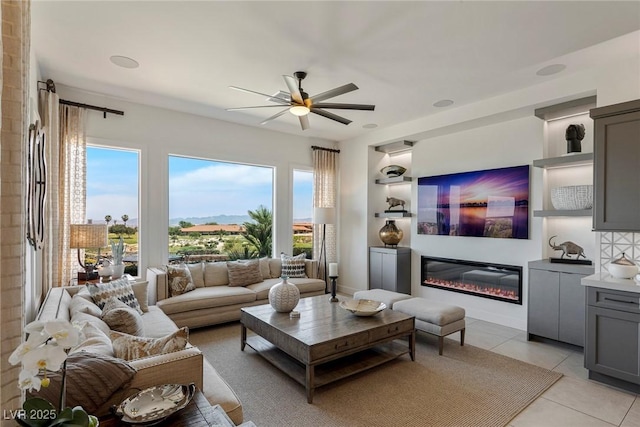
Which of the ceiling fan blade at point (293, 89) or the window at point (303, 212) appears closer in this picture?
the ceiling fan blade at point (293, 89)

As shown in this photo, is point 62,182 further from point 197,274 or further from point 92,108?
point 197,274

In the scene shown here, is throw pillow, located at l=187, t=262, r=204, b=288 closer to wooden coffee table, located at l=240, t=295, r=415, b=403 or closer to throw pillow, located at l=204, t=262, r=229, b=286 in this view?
throw pillow, located at l=204, t=262, r=229, b=286

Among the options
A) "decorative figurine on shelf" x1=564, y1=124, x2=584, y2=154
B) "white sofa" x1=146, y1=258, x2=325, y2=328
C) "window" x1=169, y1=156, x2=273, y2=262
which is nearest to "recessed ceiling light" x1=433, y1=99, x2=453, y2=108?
"decorative figurine on shelf" x1=564, y1=124, x2=584, y2=154

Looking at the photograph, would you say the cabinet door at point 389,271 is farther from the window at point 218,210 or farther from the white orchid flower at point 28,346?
the white orchid flower at point 28,346

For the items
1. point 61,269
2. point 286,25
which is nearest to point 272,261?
point 61,269

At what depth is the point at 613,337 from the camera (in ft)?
8.87

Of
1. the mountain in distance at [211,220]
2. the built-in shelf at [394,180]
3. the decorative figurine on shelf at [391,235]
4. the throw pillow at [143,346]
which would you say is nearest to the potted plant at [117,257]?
the mountain in distance at [211,220]

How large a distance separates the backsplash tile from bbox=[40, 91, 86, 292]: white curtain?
18.9 feet

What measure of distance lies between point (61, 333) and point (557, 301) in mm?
4336

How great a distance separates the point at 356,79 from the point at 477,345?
334 cm

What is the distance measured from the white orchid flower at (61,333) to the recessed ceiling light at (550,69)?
4264mm

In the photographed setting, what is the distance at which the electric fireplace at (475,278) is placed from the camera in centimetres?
430

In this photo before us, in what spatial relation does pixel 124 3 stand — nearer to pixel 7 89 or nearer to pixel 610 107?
pixel 7 89

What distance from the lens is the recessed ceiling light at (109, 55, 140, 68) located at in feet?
10.5
